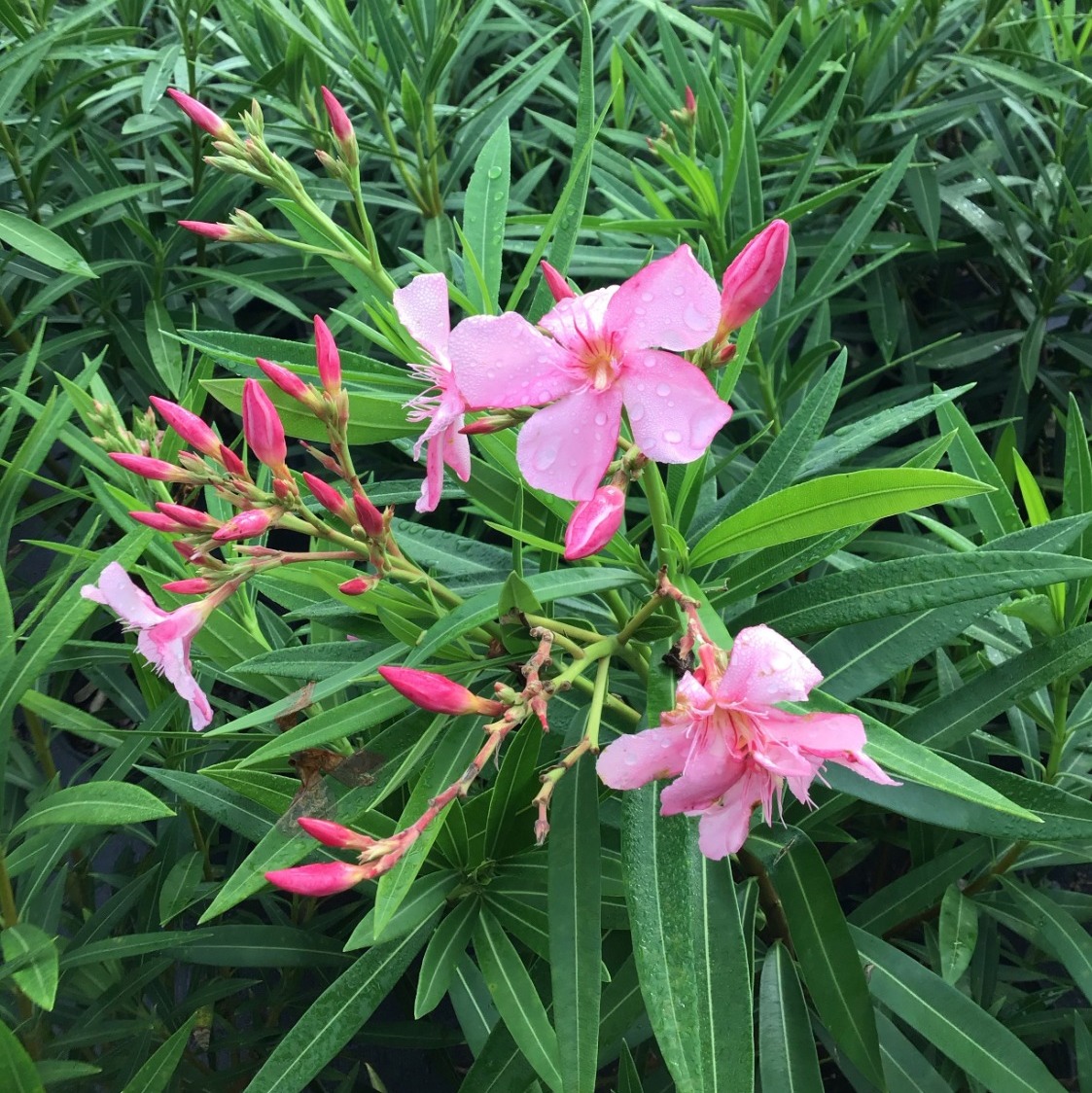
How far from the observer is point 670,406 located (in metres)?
0.64

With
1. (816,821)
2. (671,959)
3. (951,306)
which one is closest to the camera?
(671,959)

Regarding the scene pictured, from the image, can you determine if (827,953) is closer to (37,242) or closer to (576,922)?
(576,922)

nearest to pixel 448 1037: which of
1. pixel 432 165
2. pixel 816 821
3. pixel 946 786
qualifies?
pixel 816 821

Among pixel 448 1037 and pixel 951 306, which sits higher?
pixel 951 306

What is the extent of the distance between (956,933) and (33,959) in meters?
1.03

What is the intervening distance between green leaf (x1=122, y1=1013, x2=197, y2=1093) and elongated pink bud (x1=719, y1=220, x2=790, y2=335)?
97cm

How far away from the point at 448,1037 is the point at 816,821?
0.66 m

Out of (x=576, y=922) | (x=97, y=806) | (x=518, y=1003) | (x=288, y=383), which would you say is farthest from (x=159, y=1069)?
(x=288, y=383)

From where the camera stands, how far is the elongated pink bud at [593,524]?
638 mm

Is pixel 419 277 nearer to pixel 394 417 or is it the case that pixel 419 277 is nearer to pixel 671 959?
pixel 394 417

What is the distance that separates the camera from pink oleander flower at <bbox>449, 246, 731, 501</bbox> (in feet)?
2.05

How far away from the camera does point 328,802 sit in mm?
794

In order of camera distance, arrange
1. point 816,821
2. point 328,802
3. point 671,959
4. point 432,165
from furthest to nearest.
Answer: point 432,165 → point 816,821 → point 328,802 → point 671,959

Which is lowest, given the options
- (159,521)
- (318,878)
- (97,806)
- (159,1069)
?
(159,1069)
